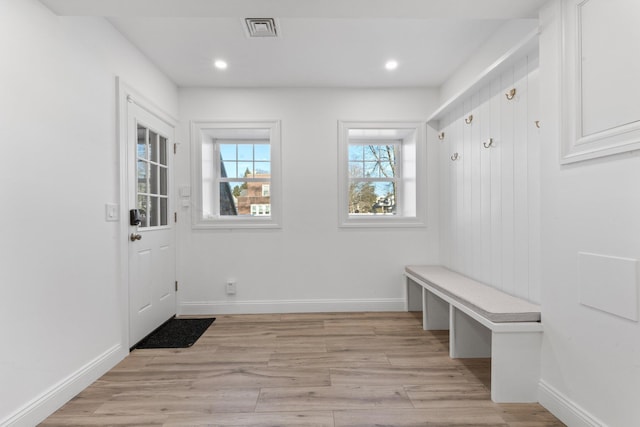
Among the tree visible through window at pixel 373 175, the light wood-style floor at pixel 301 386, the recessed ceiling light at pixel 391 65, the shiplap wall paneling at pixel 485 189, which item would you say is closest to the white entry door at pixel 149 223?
the light wood-style floor at pixel 301 386

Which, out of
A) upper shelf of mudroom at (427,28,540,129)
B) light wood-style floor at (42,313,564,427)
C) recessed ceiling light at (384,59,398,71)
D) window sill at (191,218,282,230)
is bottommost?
light wood-style floor at (42,313,564,427)

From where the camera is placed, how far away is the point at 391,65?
3.17 metres

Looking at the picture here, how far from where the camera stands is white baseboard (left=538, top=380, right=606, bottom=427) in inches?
63.2

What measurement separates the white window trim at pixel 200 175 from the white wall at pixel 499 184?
5.85 ft

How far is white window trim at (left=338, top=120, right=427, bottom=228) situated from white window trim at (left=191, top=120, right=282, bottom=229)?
26.4 inches

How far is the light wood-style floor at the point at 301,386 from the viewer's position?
1.81 metres

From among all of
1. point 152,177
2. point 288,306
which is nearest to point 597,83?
point 288,306

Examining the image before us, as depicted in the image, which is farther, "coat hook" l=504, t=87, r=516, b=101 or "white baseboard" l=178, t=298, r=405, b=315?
"white baseboard" l=178, t=298, r=405, b=315

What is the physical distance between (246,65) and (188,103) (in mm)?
935

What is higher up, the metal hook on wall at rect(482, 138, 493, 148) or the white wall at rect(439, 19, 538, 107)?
the white wall at rect(439, 19, 538, 107)

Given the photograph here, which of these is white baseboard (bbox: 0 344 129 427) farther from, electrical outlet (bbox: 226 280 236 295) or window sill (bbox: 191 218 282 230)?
window sill (bbox: 191 218 282 230)

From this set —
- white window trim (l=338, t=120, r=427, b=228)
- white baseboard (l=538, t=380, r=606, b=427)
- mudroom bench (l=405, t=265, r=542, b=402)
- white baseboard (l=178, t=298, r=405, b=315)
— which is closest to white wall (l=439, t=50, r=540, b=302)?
mudroom bench (l=405, t=265, r=542, b=402)

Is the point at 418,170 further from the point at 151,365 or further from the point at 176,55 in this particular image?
the point at 151,365

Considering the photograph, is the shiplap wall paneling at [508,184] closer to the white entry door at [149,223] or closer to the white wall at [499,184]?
the white wall at [499,184]
